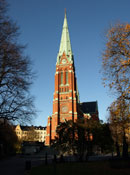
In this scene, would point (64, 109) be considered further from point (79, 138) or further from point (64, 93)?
point (79, 138)

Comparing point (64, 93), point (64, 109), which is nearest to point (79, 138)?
point (64, 109)

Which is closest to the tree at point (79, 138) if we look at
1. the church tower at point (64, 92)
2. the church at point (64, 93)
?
the church at point (64, 93)

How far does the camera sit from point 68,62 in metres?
68.9

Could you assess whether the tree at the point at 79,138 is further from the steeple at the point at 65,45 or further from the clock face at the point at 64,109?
the steeple at the point at 65,45

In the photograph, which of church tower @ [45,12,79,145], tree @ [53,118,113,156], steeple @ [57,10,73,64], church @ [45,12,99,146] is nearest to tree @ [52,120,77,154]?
tree @ [53,118,113,156]

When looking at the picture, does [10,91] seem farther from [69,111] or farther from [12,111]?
[69,111]

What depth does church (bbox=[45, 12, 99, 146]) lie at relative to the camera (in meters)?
58.3

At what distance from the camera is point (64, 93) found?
6312cm

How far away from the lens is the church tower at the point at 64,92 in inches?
2295

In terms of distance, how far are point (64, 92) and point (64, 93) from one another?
41cm

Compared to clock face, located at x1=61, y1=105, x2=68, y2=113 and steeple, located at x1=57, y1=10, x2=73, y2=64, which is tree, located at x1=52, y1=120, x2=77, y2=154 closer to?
clock face, located at x1=61, y1=105, x2=68, y2=113

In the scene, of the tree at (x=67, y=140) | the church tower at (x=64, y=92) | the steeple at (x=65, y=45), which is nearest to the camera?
the tree at (x=67, y=140)

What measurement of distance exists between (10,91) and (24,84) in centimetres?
113

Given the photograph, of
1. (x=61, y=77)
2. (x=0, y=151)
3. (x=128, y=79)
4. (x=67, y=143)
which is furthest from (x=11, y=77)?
(x=61, y=77)
